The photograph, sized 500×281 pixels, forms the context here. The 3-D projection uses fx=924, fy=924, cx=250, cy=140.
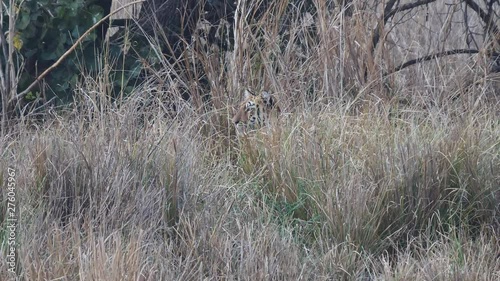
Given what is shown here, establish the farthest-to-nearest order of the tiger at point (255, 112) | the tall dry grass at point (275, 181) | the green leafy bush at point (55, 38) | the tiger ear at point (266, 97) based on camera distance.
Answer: the green leafy bush at point (55, 38) → the tiger ear at point (266, 97) → the tiger at point (255, 112) → the tall dry grass at point (275, 181)

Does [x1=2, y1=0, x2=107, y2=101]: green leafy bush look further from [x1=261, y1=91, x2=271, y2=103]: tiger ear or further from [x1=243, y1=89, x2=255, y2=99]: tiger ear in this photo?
[x1=261, y1=91, x2=271, y2=103]: tiger ear

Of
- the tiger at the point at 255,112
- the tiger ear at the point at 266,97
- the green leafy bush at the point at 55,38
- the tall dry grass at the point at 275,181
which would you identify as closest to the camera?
the tall dry grass at the point at 275,181

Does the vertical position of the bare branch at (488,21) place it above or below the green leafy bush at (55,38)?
above

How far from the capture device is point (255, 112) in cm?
584

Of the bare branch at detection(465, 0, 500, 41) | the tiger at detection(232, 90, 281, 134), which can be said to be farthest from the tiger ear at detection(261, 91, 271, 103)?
the bare branch at detection(465, 0, 500, 41)

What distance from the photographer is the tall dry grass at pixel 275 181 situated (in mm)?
4199

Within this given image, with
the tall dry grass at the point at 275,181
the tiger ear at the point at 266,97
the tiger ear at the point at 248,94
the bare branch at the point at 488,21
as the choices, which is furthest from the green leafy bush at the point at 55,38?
the bare branch at the point at 488,21

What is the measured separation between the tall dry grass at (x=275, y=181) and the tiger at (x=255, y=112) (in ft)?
0.31

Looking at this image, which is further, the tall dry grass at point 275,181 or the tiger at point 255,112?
the tiger at point 255,112

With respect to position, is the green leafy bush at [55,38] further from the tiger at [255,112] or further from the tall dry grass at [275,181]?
the tiger at [255,112]

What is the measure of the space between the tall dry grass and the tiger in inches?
3.7

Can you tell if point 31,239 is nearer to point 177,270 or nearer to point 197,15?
point 177,270

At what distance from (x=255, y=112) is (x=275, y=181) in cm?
77

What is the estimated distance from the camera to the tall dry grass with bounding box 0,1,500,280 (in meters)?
4.20
